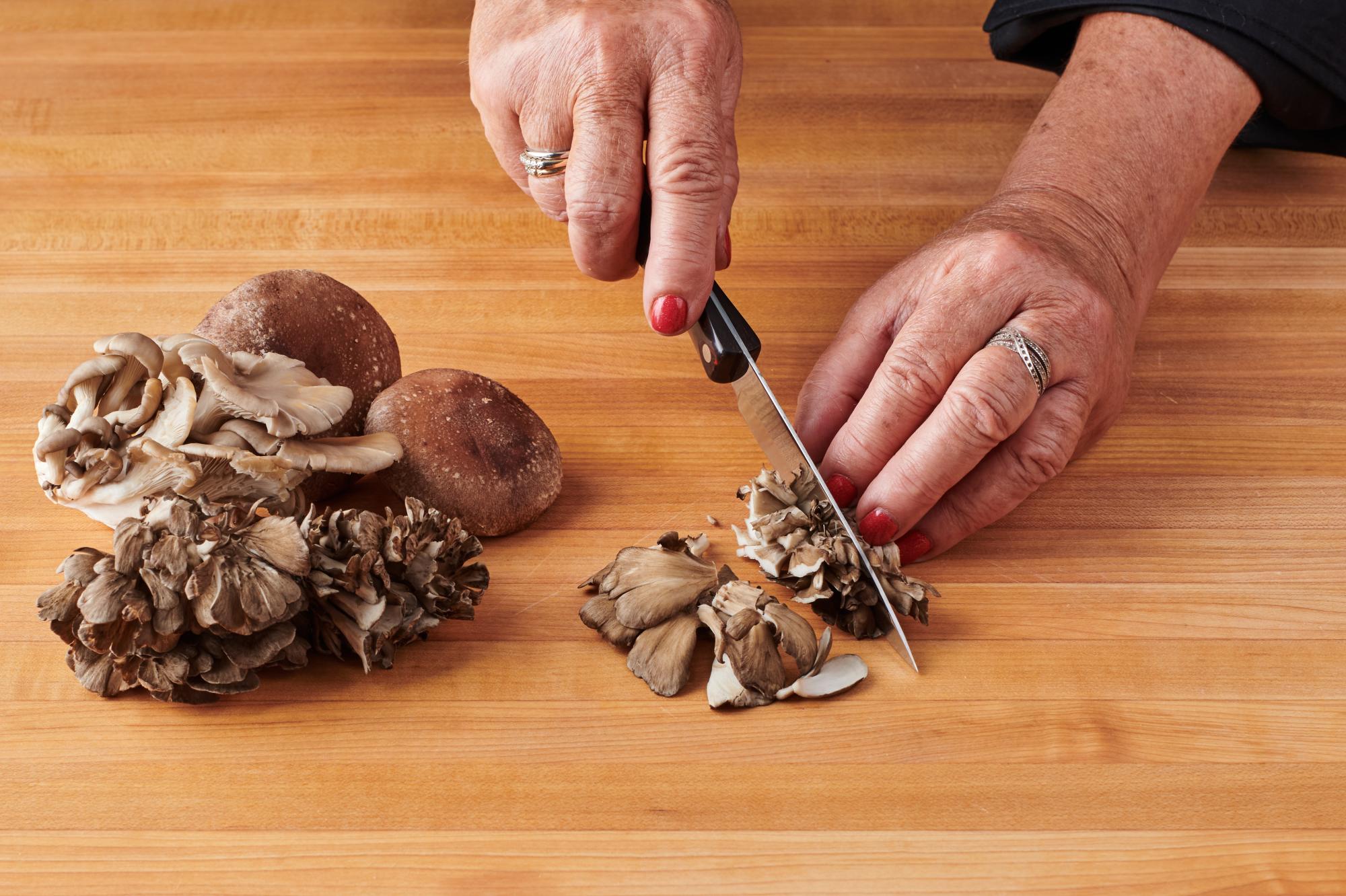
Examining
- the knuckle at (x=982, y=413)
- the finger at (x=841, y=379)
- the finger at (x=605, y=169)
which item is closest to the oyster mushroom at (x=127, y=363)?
the finger at (x=605, y=169)

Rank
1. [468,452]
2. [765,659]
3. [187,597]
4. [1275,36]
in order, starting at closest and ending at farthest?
[187,597], [765,659], [468,452], [1275,36]

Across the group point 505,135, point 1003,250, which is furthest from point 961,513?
point 505,135

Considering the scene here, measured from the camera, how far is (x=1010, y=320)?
1340 millimetres

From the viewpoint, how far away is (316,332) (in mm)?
1261

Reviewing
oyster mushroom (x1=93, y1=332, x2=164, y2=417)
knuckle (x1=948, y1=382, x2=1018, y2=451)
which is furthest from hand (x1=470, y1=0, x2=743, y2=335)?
oyster mushroom (x1=93, y1=332, x2=164, y2=417)

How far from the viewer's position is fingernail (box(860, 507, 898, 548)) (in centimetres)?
124

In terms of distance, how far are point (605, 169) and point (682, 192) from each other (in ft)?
0.28

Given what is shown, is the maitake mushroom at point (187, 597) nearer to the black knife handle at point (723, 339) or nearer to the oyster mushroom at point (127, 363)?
the oyster mushroom at point (127, 363)

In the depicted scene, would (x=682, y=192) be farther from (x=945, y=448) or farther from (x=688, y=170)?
(x=945, y=448)

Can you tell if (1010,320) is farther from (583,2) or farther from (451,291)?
(451,291)

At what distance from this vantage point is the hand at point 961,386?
125cm

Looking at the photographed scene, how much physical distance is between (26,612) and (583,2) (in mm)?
873

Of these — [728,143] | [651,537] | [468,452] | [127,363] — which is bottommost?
[651,537]

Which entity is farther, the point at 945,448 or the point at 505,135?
the point at 505,135
